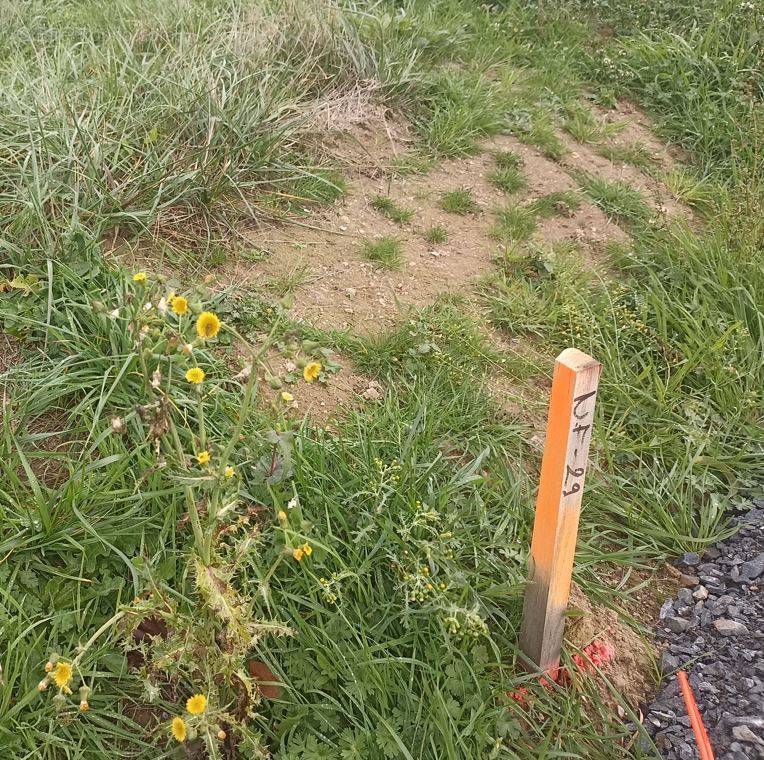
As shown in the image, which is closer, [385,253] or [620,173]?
[385,253]

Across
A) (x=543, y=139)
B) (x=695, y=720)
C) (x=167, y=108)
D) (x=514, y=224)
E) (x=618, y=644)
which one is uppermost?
(x=167, y=108)

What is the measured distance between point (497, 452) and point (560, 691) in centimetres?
85

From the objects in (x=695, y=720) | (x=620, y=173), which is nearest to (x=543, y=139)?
(x=620, y=173)

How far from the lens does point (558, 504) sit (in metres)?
1.84

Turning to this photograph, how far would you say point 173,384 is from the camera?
2555 mm

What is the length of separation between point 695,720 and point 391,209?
2.65m

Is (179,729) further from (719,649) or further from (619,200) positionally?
(619,200)

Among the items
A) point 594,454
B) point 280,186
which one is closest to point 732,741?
point 594,454

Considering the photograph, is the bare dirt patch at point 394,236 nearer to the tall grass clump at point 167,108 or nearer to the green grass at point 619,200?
the green grass at point 619,200

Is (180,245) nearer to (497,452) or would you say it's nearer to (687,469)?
(497,452)

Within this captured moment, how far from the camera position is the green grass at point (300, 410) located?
1.98 m

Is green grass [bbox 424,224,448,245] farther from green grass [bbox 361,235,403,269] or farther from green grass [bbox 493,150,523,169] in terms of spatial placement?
green grass [bbox 493,150,523,169]

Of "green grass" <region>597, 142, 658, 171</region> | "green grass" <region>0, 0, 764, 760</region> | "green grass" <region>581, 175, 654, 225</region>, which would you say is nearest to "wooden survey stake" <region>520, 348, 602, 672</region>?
"green grass" <region>0, 0, 764, 760</region>

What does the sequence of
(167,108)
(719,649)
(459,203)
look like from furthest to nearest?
1. (459,203)
2. (167,108)
3. (719,649)
